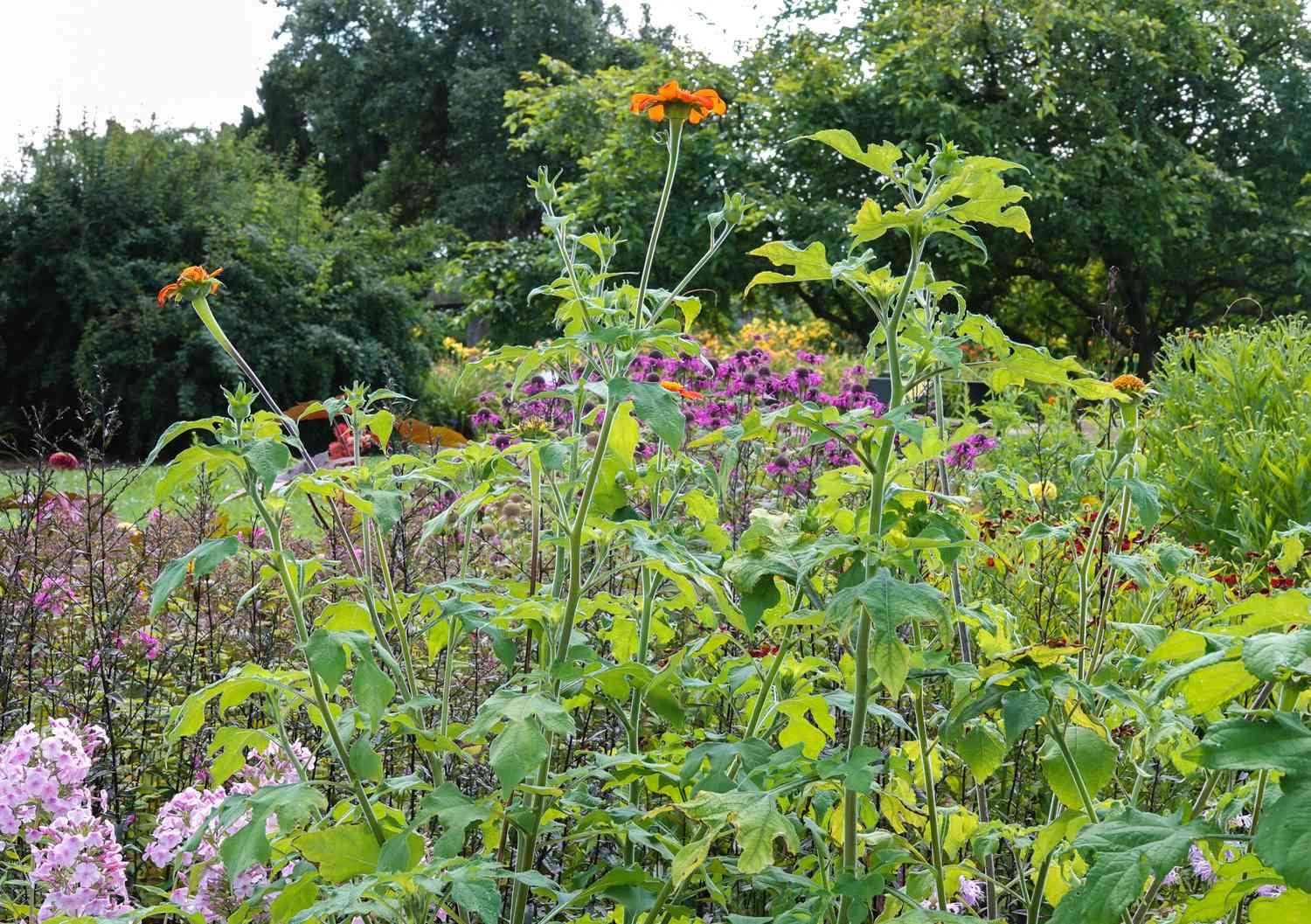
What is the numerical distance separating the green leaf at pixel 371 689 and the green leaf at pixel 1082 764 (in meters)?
0.84

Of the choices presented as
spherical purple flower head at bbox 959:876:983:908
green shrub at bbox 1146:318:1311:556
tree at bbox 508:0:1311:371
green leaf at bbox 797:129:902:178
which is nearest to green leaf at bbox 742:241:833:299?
green leaf at bbox 797:129:902:178

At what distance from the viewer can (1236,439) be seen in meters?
Answer: 5.17

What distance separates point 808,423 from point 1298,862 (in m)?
0.67

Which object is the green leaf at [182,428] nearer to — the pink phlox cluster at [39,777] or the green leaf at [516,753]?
the green leaf at [516,753]

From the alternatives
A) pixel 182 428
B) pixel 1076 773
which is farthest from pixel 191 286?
pixel 1076 773

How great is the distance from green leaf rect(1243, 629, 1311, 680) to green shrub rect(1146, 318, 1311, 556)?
12.9ft

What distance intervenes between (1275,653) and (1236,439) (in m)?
4.75

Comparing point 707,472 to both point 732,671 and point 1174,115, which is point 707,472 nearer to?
point 732,671

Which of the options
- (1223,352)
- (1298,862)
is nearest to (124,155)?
(1223,352)

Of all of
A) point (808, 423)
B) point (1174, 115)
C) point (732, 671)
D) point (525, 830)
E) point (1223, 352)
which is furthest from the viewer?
point (1174, 115)

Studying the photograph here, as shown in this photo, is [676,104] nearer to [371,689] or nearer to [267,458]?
[267,458]

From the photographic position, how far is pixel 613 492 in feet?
5.63

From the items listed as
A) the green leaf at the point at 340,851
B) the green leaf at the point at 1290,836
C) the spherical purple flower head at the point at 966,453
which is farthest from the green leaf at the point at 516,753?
the spherical purple flower head at the point at 966,453

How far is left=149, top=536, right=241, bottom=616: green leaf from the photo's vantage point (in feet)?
4.27
